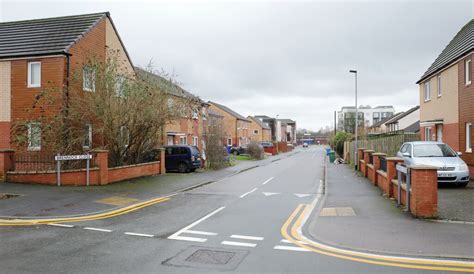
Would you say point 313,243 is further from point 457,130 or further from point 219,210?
point 457,130

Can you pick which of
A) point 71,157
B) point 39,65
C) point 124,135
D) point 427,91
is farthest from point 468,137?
point 39,65

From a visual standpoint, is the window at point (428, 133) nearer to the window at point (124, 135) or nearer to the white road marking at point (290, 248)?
the window at point (124, 135)

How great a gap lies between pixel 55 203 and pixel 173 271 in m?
7.50

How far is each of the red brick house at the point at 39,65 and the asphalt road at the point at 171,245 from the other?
32.6 ft

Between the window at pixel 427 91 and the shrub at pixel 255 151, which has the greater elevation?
the window at pixel 427 91

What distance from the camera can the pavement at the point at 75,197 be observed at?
1063 cm

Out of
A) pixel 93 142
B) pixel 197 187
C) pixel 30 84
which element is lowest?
pixel 197 187

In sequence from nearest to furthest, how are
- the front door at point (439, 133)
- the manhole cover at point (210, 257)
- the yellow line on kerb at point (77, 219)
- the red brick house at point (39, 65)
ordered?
the manhole cover at point (210, 257) < the yellow line on kerb at point (77, 219) < the red brick house at point (39, 65) < the front door at point (439, 133)

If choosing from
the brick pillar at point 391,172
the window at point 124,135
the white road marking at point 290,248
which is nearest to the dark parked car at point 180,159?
the window at point 124,135

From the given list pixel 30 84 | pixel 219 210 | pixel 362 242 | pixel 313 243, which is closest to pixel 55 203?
pixel 219 210

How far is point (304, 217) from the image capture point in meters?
10.2

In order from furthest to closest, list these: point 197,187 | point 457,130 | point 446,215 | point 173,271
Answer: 1. point 457,130
2. point 197,187
3. point 446,215
4. point 173,271

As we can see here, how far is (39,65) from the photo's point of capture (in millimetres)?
19469

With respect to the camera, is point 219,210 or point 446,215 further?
point 219,210
